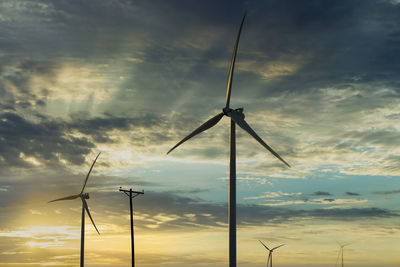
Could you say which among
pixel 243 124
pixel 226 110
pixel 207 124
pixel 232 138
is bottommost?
pixel 232 138

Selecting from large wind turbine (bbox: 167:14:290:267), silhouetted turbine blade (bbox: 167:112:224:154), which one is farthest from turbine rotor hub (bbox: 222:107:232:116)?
silhouetted turbine blade (bbox: 167:112:224:154)

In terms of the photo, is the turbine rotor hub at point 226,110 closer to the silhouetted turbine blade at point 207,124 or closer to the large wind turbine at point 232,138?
the large wind turbine at point 232,138

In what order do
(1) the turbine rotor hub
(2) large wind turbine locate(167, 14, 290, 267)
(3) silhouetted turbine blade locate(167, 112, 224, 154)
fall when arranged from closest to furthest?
1. (2) large wind turbine locate(167, 14, 290, 267)
2. (1) the turbine rotor hub
3. (3) silhouetted turbine blade locate(167, 112, 224, 154)

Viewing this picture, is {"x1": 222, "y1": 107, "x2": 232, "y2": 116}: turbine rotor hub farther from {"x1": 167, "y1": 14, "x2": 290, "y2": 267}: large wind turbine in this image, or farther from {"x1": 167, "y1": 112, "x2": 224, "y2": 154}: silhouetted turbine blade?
{"x1": 167, "y1": 112, "x2": 224, "y2": 154}: silhouetted turbine blade

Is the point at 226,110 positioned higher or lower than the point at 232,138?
higher

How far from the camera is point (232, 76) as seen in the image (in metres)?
65.0

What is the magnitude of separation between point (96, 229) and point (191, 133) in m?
60.3

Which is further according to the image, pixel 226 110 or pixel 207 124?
pixel 207 124

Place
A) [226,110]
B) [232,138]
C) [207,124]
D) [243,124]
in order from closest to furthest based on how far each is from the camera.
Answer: [232,138] < [243,124] < [226,110] < [207,124]

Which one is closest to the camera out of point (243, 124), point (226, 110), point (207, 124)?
point (243, 124)

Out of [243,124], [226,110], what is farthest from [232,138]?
[226,110]

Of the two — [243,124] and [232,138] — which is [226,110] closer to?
[243,124]

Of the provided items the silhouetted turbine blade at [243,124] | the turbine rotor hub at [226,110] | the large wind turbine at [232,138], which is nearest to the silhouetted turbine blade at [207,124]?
the large wind turbine at [232,138]

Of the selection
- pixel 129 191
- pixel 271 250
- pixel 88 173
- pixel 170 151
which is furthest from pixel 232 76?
pixel 271 250
